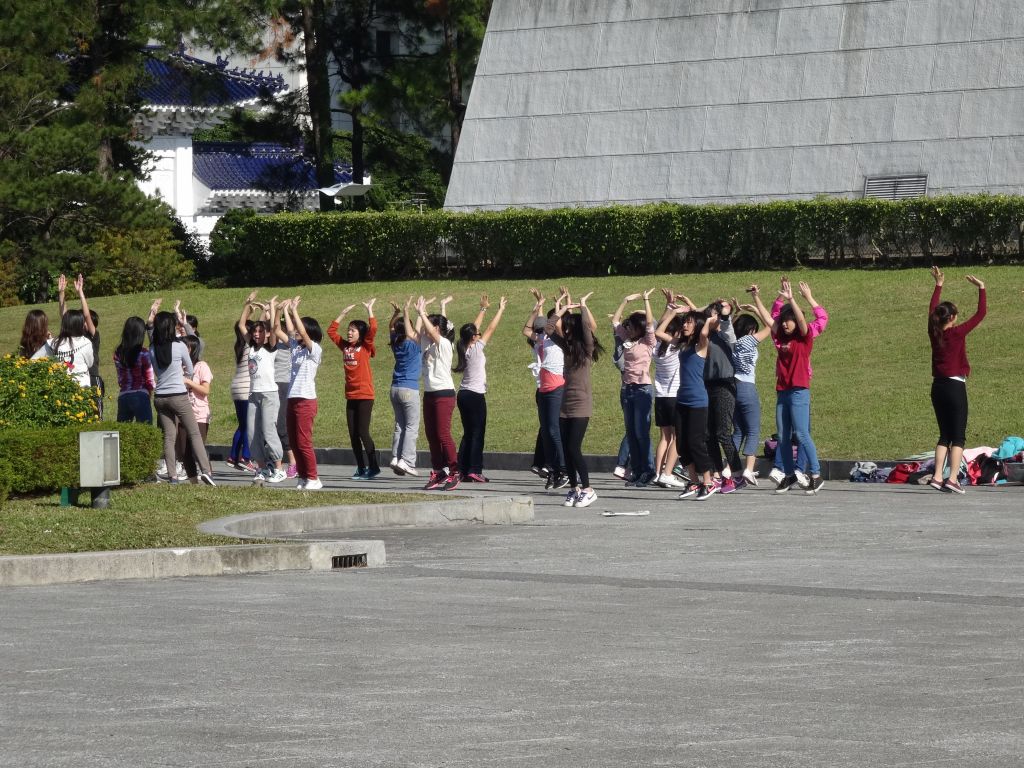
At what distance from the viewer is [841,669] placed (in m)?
7.23

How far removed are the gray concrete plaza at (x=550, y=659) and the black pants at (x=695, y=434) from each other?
10.4 feet

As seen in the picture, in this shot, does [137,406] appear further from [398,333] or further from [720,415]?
[720,415]

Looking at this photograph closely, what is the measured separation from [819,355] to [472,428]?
361 inches

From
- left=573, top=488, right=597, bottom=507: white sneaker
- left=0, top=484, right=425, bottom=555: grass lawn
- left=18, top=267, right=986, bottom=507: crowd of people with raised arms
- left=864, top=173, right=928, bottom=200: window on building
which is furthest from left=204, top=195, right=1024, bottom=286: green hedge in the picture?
left=0, top=484, right=425, bottom=555: grass lawn

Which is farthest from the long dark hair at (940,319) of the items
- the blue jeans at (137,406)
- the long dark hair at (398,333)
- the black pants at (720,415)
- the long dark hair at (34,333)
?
the long dark hair at (34,333)

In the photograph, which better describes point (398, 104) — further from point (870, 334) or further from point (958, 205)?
point (870, 334)

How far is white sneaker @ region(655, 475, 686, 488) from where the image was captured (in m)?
17.1

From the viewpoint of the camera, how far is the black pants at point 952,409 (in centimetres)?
1591

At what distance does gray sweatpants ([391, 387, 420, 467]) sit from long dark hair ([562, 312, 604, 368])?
2754 millimetres

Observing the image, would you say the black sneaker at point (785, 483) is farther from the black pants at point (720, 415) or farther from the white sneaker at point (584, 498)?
the white sneaker at point (584, 498)

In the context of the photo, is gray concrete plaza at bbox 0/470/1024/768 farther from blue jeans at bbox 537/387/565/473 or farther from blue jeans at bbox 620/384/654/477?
blue jeans at bbox 620/384/654/477

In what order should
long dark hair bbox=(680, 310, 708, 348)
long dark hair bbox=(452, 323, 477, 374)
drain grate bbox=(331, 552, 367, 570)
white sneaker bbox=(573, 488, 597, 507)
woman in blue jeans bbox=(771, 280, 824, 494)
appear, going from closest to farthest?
drain grate bbox=(331, 552, 367, 570), white sneaker bbox=(573, 488, 597, 507), long dark hair bbox=(680, 310, 708, 348), woman in blue jeans bbox=(771, 280, 824, 494), long dark hair bbox=(452, 323, 477, 374)

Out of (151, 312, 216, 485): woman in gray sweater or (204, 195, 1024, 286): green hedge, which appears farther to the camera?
(204, 195, 1024, 286): green hedge

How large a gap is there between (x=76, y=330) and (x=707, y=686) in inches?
453
